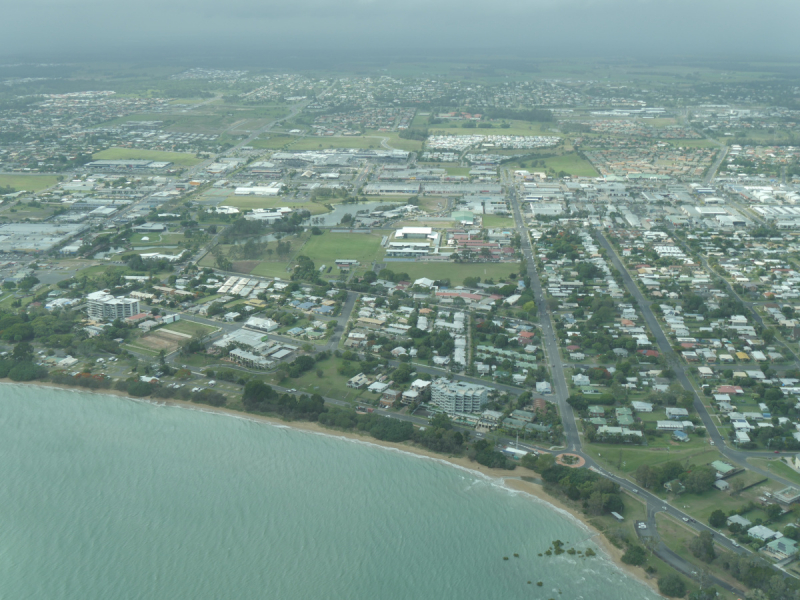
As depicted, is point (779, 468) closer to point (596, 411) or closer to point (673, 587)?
point (596, 411)

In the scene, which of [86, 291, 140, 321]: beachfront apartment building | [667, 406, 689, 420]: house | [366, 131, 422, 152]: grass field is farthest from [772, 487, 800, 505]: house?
[366, 131, 422, 152]: grass field

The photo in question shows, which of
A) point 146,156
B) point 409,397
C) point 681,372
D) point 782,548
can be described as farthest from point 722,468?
point 146,156

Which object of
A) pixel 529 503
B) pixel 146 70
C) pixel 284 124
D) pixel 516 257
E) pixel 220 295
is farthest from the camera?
pixel 146 70

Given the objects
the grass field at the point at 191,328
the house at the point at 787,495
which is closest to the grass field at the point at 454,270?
the grass field at the point at 191,328

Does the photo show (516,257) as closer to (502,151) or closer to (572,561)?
(572,561)

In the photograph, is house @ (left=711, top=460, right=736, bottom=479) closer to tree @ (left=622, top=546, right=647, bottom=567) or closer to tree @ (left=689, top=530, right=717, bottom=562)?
tree @ (left=689, top=530, right=717, bottom=562)

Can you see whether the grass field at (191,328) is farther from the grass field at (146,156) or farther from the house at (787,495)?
the grass field at (146,156)

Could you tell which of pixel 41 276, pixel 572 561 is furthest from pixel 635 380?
pixel 41 276
